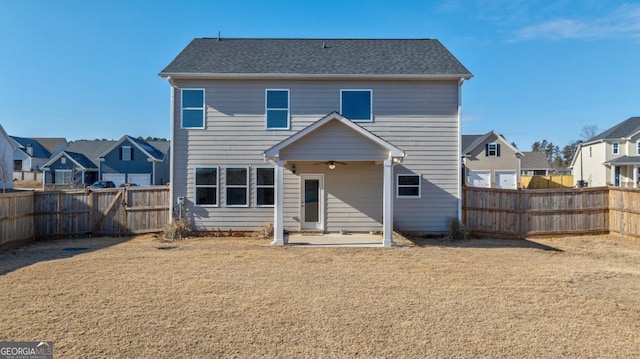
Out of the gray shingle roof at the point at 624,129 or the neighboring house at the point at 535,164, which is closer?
the gray shingle roof at the point at 624,129

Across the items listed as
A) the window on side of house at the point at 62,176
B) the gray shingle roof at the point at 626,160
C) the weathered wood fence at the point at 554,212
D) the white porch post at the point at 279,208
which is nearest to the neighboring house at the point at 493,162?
the gray shingle roof at the point at 626,160

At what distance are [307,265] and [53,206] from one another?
9899mm

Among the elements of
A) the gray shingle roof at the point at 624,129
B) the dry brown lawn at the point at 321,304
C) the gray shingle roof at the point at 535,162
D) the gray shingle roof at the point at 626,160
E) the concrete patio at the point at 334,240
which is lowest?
the dry brown lawn at the point at 321,304

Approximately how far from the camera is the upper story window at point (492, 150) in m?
34.6

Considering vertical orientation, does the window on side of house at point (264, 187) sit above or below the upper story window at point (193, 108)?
below

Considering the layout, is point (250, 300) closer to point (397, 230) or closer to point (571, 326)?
point (571, 326)

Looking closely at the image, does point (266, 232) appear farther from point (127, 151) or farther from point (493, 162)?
point (127, 151)

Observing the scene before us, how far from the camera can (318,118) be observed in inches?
509

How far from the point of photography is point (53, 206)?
12516mm

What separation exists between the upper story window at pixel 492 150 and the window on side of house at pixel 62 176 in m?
43.5

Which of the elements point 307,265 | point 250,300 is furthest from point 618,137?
point 250,300

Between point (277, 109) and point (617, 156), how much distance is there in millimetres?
37975

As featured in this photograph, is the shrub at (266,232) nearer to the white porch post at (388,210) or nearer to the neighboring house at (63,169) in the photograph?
the white porch post at (388,210)

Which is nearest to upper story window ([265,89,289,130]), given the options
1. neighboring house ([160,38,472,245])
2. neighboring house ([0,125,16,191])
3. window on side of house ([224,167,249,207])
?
neighboring house ([160,38,472,245])
